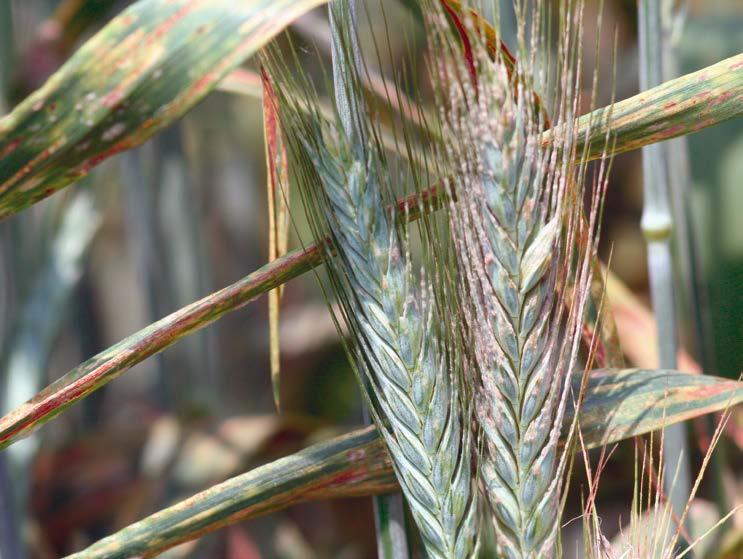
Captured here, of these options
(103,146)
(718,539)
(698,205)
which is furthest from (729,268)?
(103,146)

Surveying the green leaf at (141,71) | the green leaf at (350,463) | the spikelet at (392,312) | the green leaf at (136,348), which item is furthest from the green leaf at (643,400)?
the green leaf at (141,71)

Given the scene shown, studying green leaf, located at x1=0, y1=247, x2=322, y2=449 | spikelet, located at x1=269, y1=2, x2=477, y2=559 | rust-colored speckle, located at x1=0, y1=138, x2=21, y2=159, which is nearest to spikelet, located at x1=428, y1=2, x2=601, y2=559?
spikelet, located at x1=269, y1=2, x2=477, y2=559

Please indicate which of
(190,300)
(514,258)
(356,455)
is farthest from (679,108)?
(190,300)

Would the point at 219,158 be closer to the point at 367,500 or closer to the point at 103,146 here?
the point at 367,500

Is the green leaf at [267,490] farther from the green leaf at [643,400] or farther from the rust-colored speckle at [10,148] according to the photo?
the rust-colored speckle at [10,148]

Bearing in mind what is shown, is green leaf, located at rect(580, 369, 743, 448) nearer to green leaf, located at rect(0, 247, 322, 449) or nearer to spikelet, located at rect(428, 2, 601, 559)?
spikelet, located at rect(428, 2, 601, 559)
